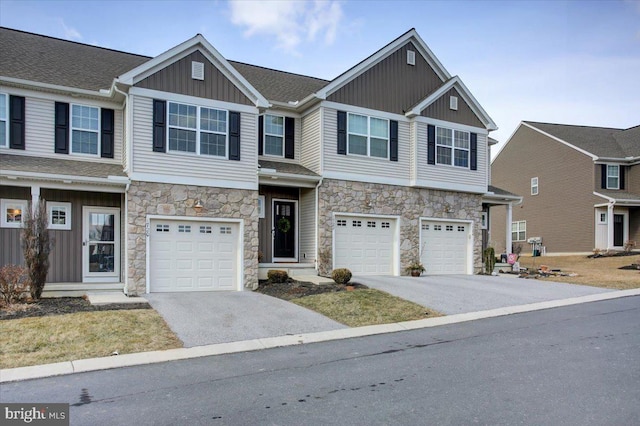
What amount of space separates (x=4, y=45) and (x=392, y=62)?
1288 cm

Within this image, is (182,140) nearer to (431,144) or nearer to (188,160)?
(188,160)

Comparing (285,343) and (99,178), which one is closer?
(285,343)

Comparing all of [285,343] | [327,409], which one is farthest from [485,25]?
[327,409]

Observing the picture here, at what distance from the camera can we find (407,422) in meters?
5.63

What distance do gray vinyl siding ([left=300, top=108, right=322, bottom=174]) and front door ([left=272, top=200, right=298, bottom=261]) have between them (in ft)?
5.25

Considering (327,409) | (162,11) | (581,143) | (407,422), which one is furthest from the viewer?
(581,143)

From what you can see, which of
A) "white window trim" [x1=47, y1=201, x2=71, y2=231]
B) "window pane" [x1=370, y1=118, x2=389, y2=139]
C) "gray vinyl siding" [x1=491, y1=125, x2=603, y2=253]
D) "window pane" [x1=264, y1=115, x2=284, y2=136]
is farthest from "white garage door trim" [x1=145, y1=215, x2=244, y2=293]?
"gray vinyl siding" [x1=491, y1=125, x2=603, y2=253]

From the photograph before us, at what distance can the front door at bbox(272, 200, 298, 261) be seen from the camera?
59.8ft

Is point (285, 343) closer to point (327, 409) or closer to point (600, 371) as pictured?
point (327, 409)

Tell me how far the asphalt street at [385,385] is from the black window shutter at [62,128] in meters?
9.35

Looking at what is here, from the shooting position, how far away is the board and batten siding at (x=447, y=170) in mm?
19219

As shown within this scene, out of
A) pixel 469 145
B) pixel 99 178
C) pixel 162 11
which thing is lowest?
pixel 99 178

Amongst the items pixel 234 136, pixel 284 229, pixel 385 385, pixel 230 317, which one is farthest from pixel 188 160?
pixel 385 385

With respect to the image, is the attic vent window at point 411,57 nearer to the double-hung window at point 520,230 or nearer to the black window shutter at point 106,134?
the black window shutter at point 106,134
